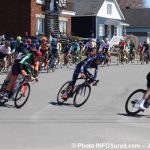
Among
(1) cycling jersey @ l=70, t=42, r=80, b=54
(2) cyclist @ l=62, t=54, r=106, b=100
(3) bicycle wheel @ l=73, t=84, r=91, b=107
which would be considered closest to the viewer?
(2) cyclist @ l=62, t=54, r=106, b=100

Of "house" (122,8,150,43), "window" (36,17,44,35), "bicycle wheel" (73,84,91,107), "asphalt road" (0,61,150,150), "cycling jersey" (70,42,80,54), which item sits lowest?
"asphalt road" (0,61,150,150)

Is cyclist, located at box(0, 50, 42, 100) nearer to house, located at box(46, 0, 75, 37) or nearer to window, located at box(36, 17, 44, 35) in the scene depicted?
window, located at box(36, 17, 44, 35)

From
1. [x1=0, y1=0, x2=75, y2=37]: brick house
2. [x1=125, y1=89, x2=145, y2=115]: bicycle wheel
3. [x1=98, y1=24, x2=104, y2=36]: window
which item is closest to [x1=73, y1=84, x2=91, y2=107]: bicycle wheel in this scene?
[x1=125, y1=89, x2=145, y2=115]: bicycle wheel

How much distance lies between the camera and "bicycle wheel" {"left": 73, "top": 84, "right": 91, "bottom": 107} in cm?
1404

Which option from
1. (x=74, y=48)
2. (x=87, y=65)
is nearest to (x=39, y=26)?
(x=74, y=48)

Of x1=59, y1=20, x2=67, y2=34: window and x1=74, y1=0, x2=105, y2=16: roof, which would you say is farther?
x1=74, y1=0, x2=105, y2=16: roof

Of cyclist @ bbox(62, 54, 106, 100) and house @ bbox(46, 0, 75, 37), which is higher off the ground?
house @ bbox(46, 0, 75, 37)

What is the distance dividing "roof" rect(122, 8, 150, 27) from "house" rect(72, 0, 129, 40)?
16635 mm

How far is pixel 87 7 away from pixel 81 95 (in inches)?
1842

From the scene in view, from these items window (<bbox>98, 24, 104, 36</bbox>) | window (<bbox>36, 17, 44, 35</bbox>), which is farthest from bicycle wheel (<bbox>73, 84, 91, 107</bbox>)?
window (<bbox>98, 24, 104, 36</bbox>)

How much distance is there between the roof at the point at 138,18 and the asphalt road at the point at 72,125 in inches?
2570

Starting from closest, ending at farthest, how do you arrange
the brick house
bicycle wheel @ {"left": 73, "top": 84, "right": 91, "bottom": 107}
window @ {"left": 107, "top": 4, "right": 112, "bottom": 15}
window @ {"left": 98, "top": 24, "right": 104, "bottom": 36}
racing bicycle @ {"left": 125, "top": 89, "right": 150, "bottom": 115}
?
1. racing bicycle @ {"left": 125, "top": 89, "right": 150, "bottom": 115}
2. bicycle wheel @ {"left": 73, "top": 84, "right": 91, "bottom": 107}
3. the brick house
4. window @ {"left": 98, "top": 24, "right": 104, "bottom": 36}
5. window @ {"left": 107, "top": 4, "right": 112, "bottom": 15}

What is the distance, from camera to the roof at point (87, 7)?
2296 inches

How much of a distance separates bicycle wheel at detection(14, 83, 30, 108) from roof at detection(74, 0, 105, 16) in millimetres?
44305
